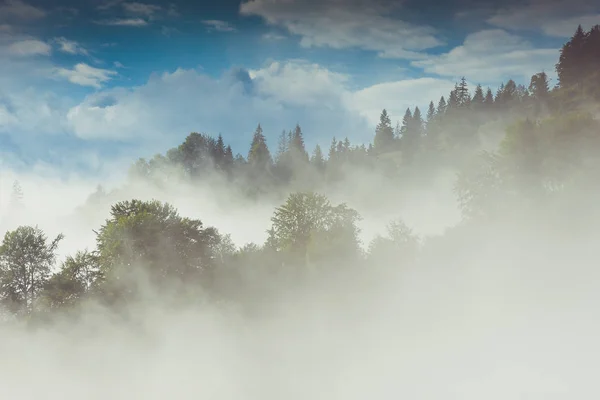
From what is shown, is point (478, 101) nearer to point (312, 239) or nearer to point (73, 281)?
point (312, 239)

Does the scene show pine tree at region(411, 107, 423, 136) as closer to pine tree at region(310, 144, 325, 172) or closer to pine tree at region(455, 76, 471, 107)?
pine tree at region(455, 76, 471, 107)

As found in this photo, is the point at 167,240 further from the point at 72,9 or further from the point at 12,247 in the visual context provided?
the point at 72,9

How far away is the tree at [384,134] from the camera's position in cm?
15538

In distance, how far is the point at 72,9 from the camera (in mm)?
193375

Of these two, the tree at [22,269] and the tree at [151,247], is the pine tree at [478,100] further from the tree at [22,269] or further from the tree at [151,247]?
the tree at [22,269]

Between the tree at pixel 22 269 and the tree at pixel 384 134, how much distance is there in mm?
127030

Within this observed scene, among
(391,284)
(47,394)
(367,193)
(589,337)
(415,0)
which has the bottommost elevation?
(47,394)

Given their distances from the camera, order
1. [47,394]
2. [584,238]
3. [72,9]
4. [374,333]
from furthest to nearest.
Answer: [72,9] → [374,333] → [584,238] → [47,394]

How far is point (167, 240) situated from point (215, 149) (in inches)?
4662

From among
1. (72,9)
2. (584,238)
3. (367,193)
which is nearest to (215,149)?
(367,193)

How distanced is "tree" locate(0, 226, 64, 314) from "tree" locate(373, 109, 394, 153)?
127030 millimetres

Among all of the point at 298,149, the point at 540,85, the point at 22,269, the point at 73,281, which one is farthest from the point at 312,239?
the point at 298,149

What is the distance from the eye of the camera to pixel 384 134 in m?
158

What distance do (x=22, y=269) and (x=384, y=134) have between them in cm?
13413
